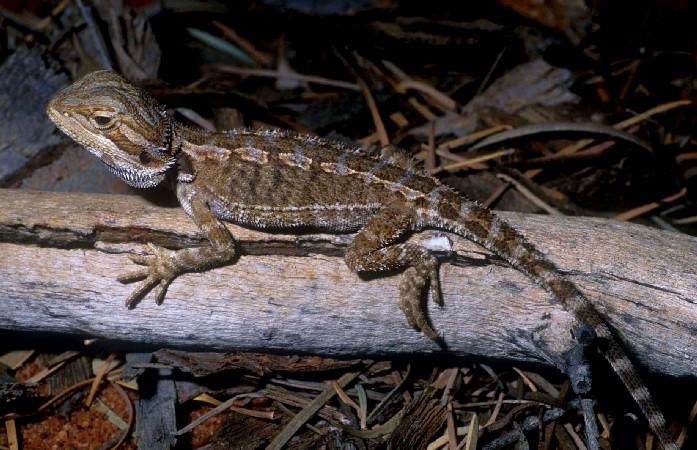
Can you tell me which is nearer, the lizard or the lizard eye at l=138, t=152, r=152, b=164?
the lizard

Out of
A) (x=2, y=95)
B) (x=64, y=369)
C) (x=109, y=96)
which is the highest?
(x=109, y=96)

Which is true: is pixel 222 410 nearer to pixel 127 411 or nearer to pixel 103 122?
pixel 127 411

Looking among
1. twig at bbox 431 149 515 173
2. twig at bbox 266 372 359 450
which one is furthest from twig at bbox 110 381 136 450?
twig at bbox 431 149 515 173

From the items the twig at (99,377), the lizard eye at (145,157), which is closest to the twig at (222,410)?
the twig at (99,377)

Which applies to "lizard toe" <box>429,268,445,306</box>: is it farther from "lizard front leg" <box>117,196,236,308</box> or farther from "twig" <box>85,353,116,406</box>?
"twig" <box>85,353,116,406</box>

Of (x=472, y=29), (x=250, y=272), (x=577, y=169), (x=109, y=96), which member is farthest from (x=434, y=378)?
(x=472, y=29)

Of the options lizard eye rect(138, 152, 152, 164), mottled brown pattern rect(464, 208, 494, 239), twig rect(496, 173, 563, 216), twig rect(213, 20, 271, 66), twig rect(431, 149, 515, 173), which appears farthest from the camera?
twig rect(213, 20, 271, 66)

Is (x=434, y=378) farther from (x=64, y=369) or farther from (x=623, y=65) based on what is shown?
(x=623, y=65)
